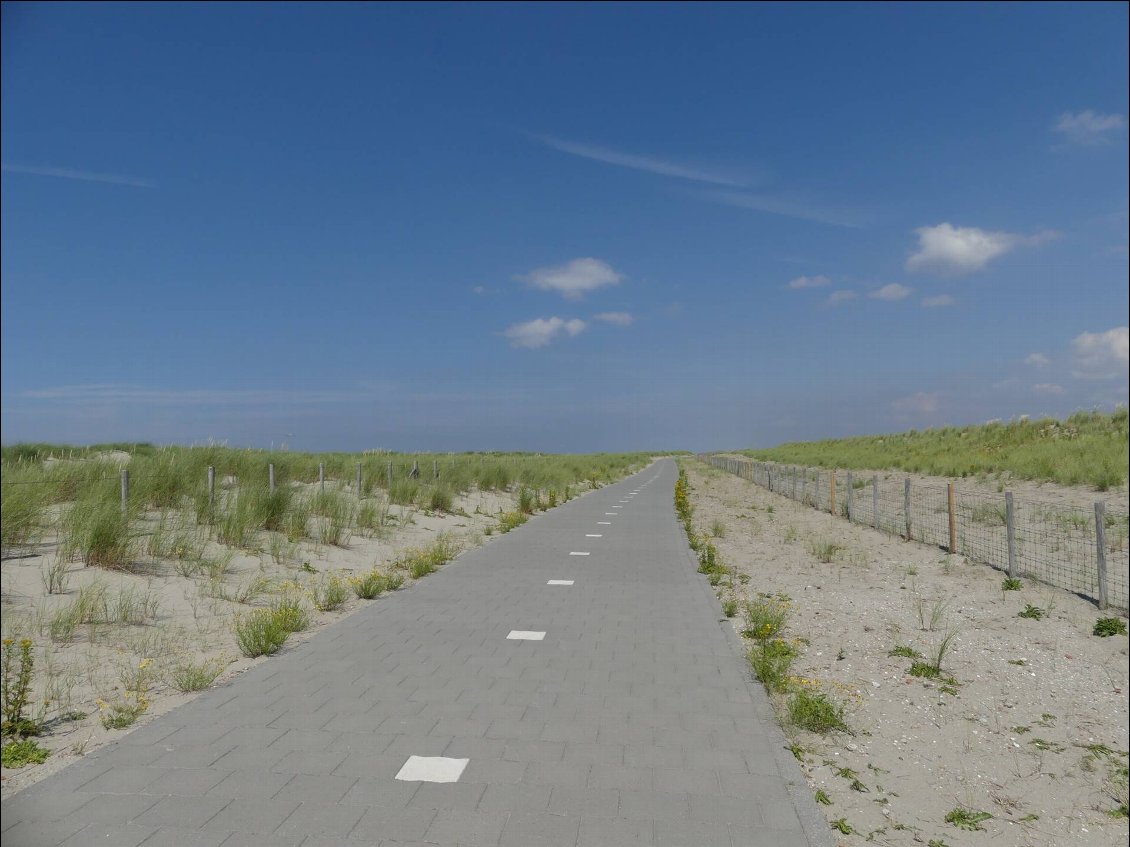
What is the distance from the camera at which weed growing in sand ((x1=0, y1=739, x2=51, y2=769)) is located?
13.5 feet

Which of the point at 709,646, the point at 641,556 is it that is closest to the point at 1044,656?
the point at 709,646

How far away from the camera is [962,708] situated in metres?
5.69

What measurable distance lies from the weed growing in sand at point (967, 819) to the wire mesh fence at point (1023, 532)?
6164 mm

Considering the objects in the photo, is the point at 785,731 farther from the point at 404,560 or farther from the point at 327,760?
the point at 404,560

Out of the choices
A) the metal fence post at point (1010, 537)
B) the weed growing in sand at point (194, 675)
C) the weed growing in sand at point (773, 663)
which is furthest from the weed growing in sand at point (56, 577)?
the metal fence post at point (1010, 537)

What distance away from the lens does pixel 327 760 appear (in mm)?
4164

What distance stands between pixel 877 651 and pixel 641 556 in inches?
242

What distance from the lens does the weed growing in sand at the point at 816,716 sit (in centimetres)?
489

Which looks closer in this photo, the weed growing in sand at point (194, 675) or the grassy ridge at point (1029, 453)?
the weed growing in sand at point (194, 675)

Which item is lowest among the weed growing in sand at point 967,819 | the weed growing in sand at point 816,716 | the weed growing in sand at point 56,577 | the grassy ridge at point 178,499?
the weed growing in sand at point 967,819

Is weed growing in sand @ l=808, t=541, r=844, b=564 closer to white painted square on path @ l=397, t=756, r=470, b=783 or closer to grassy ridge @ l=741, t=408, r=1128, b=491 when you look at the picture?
white painted square on path @ l=397, t=756, r=470, b=783

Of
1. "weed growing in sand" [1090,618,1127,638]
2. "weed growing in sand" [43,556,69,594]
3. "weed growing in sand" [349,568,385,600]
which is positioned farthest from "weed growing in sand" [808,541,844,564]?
"weed growing in sand" [43,556,69,594]

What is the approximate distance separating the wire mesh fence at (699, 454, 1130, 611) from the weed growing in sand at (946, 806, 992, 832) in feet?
20.2

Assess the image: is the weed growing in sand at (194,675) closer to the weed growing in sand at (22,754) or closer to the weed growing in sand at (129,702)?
the weed growing in sand at (129,702)
